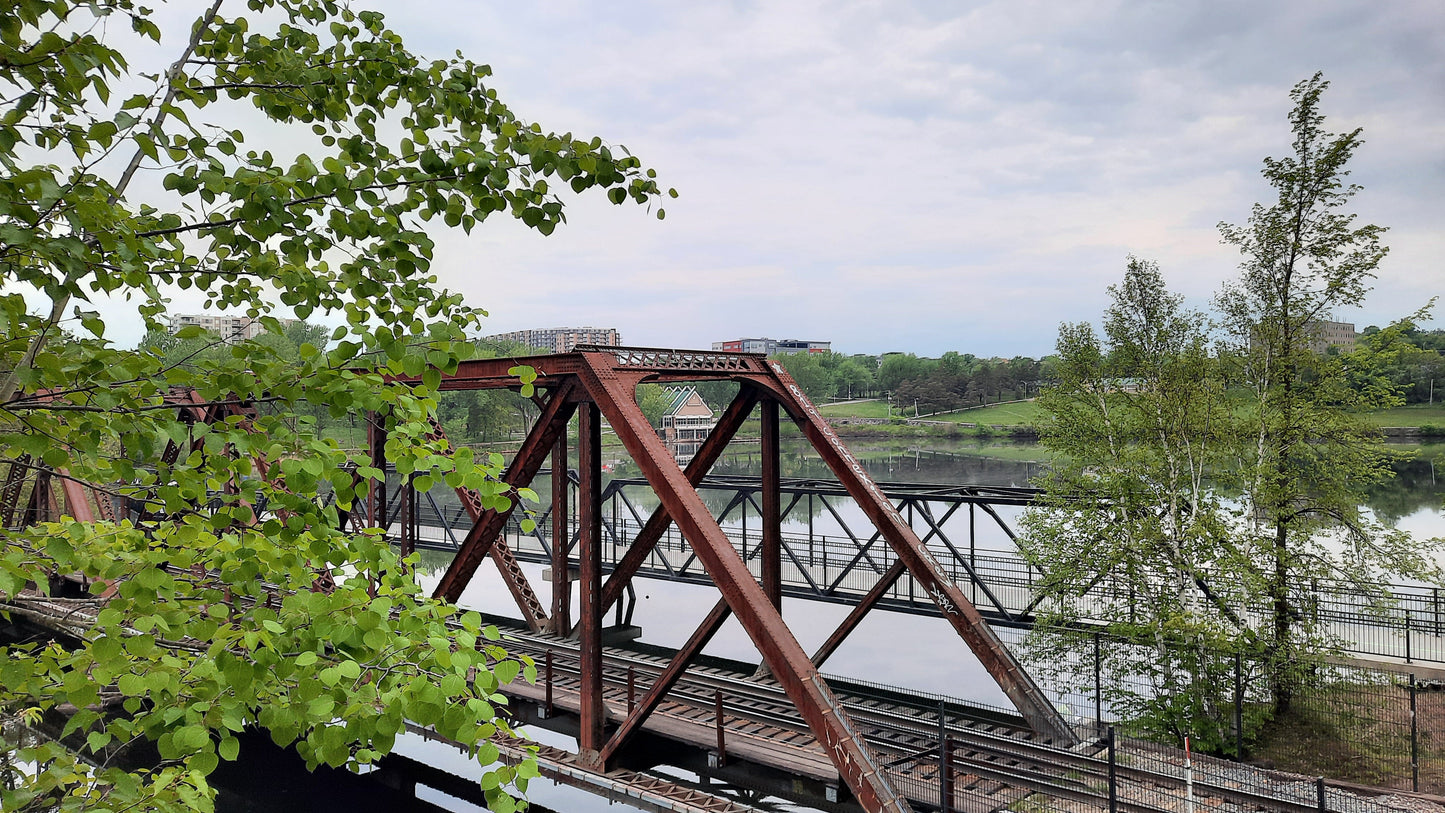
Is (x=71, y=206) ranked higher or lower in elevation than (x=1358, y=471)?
higher

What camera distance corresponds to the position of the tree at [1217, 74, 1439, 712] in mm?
17312

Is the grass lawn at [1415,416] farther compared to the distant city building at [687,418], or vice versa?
the distant city building at [687,418]

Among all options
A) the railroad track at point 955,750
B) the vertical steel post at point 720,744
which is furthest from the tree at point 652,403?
the vertical steel post at point 720,744

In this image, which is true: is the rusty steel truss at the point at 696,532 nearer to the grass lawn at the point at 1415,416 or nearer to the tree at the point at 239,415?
the tree at the point at 239,415

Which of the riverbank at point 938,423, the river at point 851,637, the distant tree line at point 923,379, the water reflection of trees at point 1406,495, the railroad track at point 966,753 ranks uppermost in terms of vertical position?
the distant tree line at point 923,379

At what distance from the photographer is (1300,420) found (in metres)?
17.8

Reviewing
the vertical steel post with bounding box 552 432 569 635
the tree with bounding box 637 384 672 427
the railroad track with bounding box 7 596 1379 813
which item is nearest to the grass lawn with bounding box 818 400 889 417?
the tree with bounding box 637 384 672 427

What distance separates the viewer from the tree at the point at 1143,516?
1730 cm

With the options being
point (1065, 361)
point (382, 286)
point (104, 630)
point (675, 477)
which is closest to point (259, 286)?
point (382, 286)

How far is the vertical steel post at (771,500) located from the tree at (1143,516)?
544cm

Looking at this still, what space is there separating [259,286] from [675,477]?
8722mm

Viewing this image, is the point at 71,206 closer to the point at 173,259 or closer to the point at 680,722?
the point at 173,259

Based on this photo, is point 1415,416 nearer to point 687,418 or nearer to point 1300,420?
point 687,418

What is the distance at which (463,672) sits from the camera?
138 inches
